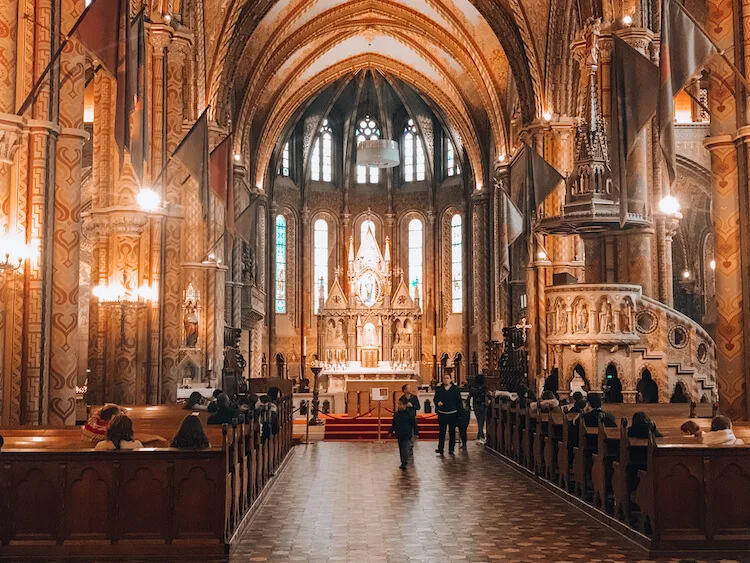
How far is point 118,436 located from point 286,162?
3628 centimetres

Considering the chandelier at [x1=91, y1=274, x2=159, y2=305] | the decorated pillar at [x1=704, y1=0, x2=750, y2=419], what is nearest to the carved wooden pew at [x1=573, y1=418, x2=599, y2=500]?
the decorated pillar at [x1=704, y1=0, x2=750, y2=419]

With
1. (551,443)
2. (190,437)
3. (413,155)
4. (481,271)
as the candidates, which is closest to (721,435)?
(551,443)

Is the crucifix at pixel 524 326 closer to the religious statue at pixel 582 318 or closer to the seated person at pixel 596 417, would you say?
the religious statue at pixel 582 318

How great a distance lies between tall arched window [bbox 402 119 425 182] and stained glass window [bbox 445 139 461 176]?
3.93 feet

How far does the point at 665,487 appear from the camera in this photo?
28.0 feet

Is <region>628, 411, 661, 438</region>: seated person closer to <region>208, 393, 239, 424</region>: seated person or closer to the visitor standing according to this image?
<region>208, 393, 239, 424</region>: seated person

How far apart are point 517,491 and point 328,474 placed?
3412 millimetres

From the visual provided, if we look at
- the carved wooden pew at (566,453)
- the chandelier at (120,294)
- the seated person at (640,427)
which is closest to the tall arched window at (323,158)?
the chandelier at (120,294)

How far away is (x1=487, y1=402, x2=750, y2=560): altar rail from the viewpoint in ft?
27.7

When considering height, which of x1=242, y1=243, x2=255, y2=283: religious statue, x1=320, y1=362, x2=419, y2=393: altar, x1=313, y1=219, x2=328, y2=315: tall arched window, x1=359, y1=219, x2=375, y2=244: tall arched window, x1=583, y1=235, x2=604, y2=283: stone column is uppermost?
x1=359, y1=219, x2=375, y2=244: tall arched window

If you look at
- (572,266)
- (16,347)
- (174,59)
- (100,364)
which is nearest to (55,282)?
(16,347)

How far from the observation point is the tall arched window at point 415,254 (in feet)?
145

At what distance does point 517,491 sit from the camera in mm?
12648

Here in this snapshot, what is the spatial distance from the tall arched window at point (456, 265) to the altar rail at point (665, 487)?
30966 mm
